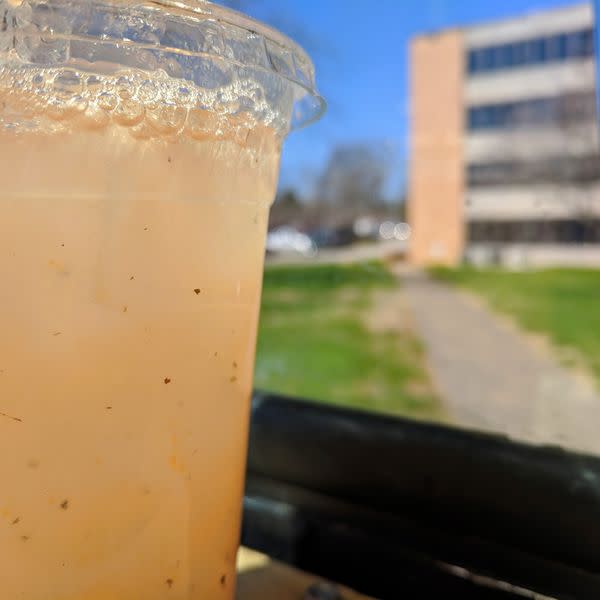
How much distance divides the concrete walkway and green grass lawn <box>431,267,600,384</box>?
0.07 metres

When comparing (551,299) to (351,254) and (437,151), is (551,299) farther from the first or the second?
(351,254)

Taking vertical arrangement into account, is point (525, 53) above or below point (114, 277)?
above

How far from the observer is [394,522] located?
413mm

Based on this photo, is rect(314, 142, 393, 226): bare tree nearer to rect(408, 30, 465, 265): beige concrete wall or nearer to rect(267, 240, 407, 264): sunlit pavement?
rect(267, 240, 407, 264): sunlit pavement

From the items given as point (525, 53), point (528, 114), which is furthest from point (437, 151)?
point (525, 53)

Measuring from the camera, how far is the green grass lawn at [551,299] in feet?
7.75

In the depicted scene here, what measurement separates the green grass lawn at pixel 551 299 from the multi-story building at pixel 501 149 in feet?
0.38

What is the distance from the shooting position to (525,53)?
1.95m

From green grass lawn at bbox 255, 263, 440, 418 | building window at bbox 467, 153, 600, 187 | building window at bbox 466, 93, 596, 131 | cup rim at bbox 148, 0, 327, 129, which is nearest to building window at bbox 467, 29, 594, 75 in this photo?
building window at bbox 466, 93, 596, 131

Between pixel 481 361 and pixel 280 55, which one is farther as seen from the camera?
pixel 481 361

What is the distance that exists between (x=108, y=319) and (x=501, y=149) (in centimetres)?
225

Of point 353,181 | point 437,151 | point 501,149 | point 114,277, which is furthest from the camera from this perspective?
point 437,151

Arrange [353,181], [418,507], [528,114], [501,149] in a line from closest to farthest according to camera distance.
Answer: [418,507] → [353,181] → [528,114] → [501,149]

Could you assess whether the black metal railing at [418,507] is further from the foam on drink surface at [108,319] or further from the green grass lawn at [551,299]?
the green grass lawn at [551,299]
